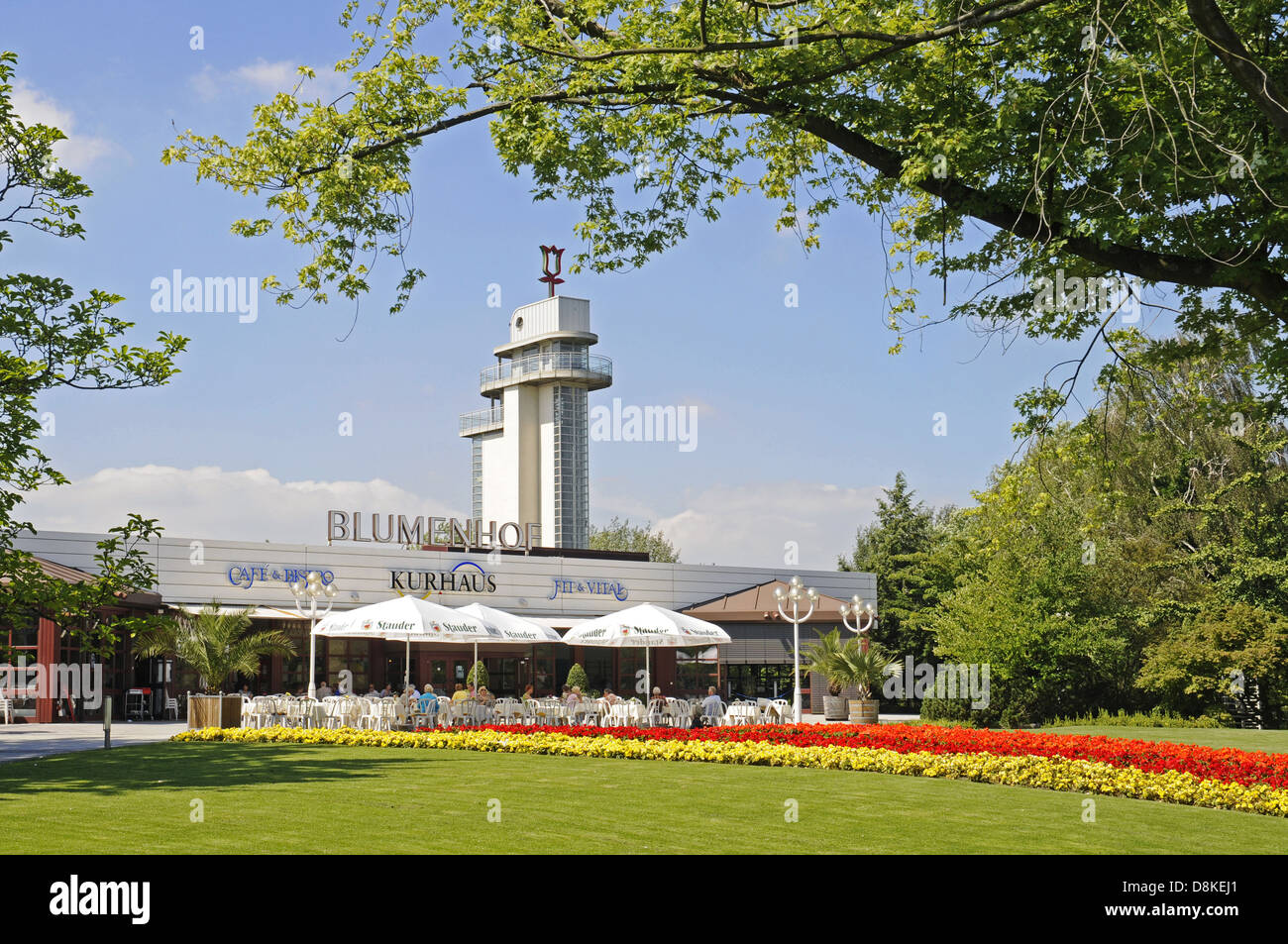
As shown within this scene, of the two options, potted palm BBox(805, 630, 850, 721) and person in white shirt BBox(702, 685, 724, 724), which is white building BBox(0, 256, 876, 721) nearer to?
potted palm BBox(805, 630, 850, 721)

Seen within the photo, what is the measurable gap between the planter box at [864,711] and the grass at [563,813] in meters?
11.7

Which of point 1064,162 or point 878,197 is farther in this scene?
point 878,197

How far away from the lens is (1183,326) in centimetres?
1243

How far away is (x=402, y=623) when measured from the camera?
879 inches

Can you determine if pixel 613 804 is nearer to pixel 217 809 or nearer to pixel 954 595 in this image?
pixel 217 809

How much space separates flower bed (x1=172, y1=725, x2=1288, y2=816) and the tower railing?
107ft

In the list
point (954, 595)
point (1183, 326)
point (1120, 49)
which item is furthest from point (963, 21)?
point (954, 595)

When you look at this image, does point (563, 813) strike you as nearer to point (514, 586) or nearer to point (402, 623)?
point (402, 623)

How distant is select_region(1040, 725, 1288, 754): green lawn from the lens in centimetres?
2253

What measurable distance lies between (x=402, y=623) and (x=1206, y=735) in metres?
16.8

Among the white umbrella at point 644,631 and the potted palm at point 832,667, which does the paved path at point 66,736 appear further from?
the potted palm at point 832,667

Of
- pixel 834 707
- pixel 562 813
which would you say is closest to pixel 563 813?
pixel 562 813

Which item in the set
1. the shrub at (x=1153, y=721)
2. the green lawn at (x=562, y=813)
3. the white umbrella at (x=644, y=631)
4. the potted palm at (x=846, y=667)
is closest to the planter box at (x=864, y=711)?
the potted palm at (x=846, y=667)
